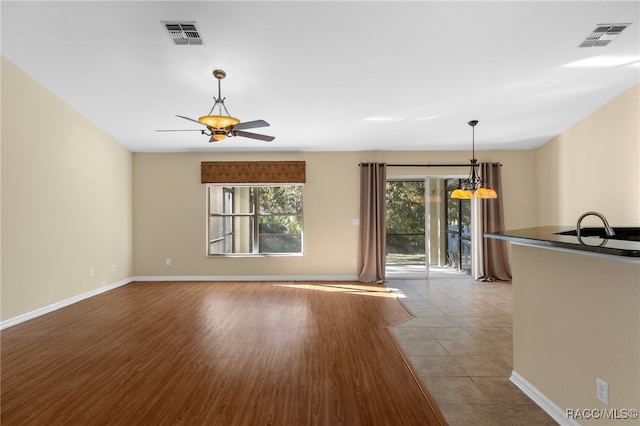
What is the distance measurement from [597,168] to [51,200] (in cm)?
809

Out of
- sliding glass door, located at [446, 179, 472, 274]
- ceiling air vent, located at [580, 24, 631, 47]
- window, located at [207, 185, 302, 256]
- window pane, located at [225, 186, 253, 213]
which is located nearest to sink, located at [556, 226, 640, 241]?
ceiling air vent, located at [580, 24, 631, 47]

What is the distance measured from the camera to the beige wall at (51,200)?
3.59m

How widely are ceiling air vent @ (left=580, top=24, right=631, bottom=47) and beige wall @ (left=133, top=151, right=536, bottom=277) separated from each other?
3.43 m

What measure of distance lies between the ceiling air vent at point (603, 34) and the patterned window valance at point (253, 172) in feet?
14.3

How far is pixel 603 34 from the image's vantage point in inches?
118

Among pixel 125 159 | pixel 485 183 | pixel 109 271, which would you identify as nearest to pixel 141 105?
pixel 125 159

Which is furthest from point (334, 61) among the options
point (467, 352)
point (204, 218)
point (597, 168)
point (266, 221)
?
point (597, 168)

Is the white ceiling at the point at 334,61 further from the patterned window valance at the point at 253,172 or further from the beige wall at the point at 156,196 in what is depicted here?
the patterned window valance at the point at 253,172

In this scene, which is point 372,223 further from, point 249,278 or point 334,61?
point 334,61

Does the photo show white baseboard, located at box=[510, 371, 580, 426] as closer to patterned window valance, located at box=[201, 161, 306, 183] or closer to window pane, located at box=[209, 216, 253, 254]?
patterned window valance, located at box=[201, 161, 306, 183]

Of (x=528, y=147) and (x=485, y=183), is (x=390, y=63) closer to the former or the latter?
(x=485, y=183)

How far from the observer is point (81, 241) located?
4.72m

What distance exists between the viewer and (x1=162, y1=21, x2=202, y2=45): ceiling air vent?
110 inches

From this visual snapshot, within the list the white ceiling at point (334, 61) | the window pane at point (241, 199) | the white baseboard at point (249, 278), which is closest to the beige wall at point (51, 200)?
the white ceiling at point (334, 61)
